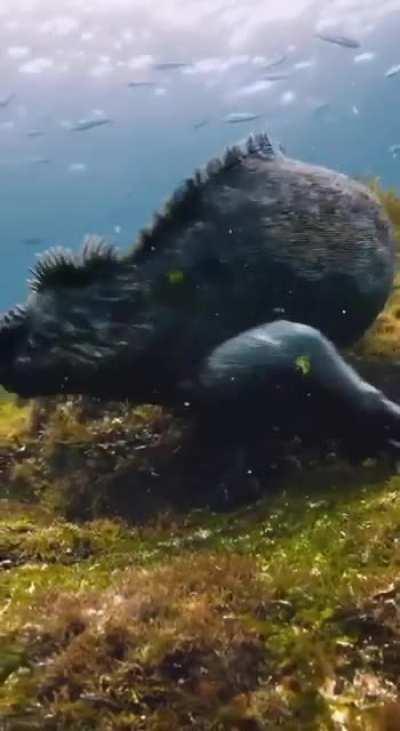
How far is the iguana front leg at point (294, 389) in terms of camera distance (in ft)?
20.7

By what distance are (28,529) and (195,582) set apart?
223cm

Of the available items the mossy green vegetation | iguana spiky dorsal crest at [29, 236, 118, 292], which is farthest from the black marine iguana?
the mossy green vegetation

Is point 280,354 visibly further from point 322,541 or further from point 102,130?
point 102,130

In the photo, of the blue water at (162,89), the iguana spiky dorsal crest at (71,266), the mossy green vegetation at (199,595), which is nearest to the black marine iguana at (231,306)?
the iguana spiky dorsal crest at (71,266)

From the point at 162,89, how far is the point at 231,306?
2144 inches

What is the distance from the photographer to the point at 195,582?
4891 mm

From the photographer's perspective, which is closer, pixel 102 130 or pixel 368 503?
pixel 368 503

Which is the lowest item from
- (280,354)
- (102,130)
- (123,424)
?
(123,424)

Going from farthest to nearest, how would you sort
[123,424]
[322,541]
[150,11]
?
[150,11]
[123,424]
[322,541]

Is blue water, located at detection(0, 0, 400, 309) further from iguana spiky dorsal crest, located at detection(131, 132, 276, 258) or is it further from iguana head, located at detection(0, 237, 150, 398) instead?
iguana head, located at detection(0, 237, 150, 398)

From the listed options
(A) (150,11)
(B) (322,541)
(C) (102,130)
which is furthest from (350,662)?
(C) (102,130)

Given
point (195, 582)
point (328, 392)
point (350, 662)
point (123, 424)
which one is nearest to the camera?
point (350, 662)

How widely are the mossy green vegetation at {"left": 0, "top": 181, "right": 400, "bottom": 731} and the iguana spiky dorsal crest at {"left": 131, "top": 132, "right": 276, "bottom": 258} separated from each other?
6.05 ft

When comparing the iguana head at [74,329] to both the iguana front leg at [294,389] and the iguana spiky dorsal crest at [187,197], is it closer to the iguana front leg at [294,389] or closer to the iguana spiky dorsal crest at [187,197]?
the iguana spiky dorsal crest at [187,197]
